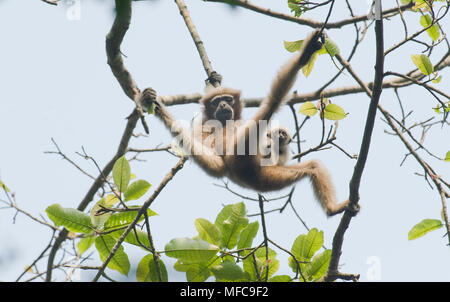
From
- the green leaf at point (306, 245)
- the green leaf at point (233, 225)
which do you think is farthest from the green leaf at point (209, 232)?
the green leaf at point (306, 245)

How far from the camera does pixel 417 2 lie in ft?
18.4

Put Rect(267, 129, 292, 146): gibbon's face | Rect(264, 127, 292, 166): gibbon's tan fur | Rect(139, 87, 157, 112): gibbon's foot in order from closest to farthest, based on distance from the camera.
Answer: Rect(139, 87, 157, 112): gibbon's foot → Rect(264, 127, 292, 166): gibbon's tan fur → Rect(267, 129, 292, 146): gibbon's face

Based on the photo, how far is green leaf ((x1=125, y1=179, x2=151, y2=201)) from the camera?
5.16m

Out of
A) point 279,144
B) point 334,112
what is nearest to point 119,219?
point 334,112

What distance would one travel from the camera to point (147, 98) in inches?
264

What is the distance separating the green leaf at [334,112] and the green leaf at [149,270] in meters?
2.59

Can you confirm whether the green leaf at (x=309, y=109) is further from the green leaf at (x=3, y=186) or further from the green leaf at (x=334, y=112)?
the green leaf at (x=3, y=186)

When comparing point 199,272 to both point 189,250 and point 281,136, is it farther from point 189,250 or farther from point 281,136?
point 281,136

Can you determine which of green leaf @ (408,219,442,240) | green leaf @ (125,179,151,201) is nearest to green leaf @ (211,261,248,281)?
green leaf @ (125,179,151,201)

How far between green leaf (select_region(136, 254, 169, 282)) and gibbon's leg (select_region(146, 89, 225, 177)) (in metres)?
2.40

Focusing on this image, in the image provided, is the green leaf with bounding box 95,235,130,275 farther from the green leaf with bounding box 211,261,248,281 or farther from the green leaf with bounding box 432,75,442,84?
the green leaf with bounding box 432,75,442,84

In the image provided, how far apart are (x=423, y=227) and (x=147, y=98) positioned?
412 cm
